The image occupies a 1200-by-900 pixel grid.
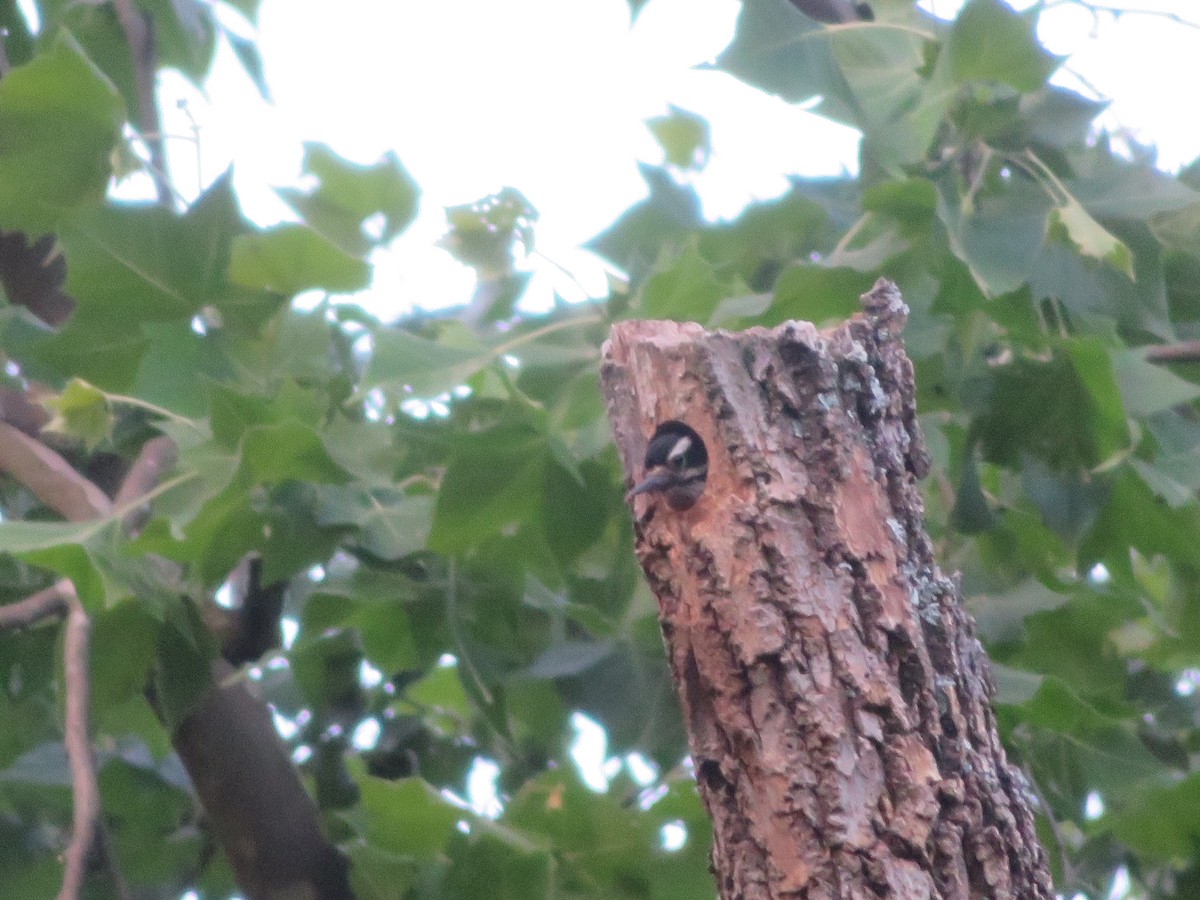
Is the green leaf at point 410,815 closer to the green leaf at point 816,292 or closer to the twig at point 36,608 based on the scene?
the twig at point 36,608

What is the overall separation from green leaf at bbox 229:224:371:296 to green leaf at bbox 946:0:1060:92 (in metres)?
0.61

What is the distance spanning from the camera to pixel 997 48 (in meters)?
1.10

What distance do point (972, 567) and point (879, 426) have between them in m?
0.66

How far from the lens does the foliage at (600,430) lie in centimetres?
115

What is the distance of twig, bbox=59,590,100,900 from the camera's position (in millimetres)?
1081

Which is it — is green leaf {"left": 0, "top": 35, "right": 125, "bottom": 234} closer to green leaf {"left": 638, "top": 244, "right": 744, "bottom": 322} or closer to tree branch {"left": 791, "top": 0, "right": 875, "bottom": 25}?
green leaf {"left": 638, "top": 244, "right": 744, "bottom": 322}

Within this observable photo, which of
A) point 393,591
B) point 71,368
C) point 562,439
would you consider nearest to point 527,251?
point 562,439

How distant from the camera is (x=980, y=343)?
50.4 inches

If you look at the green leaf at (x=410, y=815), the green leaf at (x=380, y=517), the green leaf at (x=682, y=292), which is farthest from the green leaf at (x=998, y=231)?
the green leaf at (x=410, y=815)

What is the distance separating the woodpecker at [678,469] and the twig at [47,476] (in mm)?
757

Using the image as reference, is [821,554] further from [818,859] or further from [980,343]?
[980,343]

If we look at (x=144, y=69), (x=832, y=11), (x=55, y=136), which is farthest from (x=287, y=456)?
(x=832, y=11)

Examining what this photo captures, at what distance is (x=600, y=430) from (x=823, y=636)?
1.63ft

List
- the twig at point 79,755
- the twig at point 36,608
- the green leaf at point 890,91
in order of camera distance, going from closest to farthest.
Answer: the twig at point 79,755 → the green leaf at point 890,91 → the twig at point 36,608
